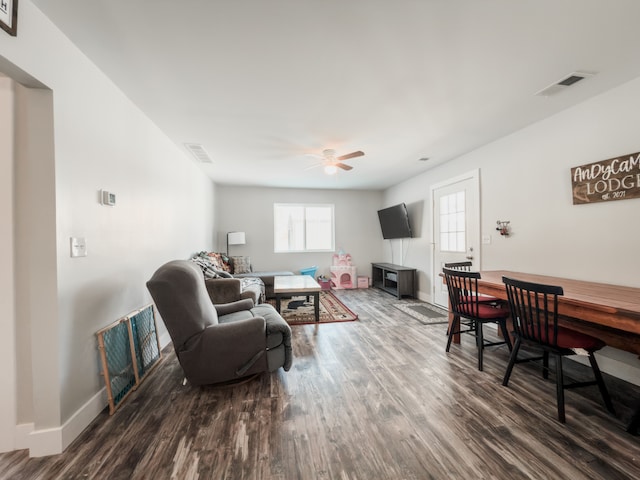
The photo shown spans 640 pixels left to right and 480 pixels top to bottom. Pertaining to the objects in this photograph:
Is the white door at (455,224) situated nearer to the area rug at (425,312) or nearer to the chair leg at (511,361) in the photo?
the area rug at (425,312)

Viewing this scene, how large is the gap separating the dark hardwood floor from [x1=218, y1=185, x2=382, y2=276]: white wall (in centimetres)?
403

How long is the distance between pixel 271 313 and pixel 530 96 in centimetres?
316

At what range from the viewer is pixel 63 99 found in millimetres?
1579

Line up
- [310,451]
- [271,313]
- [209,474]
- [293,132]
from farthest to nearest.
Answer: [293,132] < [271,313] < [310,451] < [209,474]

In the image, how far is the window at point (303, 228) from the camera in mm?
6531

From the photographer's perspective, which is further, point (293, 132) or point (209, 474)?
point (293, 132)

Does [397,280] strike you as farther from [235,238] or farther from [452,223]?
[235,238]

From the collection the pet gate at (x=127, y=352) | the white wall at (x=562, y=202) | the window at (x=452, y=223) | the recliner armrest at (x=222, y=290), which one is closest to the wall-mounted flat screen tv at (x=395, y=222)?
the window at (x=452, y=223)

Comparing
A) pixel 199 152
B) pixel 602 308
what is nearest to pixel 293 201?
pixel 199 152

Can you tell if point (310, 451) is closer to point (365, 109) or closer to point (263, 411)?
point (263, 411)

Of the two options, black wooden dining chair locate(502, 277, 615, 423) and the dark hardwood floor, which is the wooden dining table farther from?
the dark hardwood floor

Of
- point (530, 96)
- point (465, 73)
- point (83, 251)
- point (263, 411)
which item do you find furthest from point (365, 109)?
point (263, 411)

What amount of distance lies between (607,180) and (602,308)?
1.44 meters

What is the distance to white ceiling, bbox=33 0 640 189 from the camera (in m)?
1.48
